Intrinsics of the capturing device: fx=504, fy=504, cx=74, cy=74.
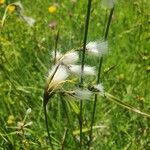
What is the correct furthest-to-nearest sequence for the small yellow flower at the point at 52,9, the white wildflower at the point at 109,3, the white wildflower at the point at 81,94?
the small yellow flower at the point at 52,9
the white wildflower at the point at 81,94
the white wildflower at the point at 109,3

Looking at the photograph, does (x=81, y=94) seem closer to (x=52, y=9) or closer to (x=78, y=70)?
(x=78, y=70)

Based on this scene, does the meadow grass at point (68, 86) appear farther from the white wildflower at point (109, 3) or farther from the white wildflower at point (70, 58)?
the white wildflower at point (109, 3)

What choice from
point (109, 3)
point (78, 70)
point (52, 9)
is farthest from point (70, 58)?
point (52, 9)

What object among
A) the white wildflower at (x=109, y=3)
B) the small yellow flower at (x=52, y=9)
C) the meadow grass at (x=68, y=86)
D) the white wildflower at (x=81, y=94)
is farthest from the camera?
the small yellow flower at (x=52, y=9)

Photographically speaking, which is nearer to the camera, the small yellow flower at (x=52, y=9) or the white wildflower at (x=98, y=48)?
the white wildflower at (x=98, y=48)

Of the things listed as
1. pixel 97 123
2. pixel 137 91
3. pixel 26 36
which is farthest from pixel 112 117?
pixel 26 36

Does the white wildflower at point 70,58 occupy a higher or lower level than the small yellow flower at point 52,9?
higher

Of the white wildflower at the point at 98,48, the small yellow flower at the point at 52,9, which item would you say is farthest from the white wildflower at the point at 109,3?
the small yellow flower at the point at 52,9
